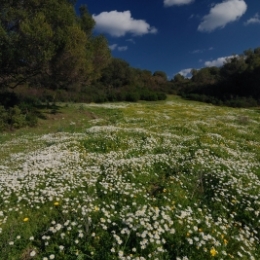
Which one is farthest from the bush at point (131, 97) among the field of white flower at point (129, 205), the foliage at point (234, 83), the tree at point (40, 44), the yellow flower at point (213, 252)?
the yellow flower at point (213, 252)

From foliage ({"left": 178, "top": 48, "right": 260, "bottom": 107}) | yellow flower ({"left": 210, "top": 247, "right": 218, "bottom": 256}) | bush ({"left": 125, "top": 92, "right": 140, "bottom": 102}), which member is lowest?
yellow flower ({"left": 210, "top": 247, "right": 218, "bottom": 256})

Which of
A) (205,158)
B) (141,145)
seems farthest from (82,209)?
(141,145)

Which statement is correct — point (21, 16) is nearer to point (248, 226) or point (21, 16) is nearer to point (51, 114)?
point (51, 114)

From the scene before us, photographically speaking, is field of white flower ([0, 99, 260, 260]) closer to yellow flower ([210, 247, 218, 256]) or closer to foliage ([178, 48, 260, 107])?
yellow flower ([210, 247, 218, 256])

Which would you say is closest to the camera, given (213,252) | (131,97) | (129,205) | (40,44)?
(213,252)

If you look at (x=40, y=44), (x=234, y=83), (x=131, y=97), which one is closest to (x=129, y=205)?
(x=40, y=44)

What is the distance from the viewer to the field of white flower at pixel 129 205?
604 centimetres

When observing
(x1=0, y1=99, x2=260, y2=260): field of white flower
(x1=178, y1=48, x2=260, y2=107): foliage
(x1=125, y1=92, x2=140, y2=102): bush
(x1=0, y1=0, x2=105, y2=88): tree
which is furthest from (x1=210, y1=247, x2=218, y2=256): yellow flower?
(x1=178, y1=48, x2=260, y2=107): foliage

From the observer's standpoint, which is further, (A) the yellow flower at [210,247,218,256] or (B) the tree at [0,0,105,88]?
(B) the tree at [0,0,105,88]

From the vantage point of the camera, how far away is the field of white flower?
604cm

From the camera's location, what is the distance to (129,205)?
7.99 meters

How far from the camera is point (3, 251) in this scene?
5.76 meters

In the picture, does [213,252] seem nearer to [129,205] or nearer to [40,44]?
[129,205]

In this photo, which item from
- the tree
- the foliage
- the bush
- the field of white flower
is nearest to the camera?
the field of white flower
